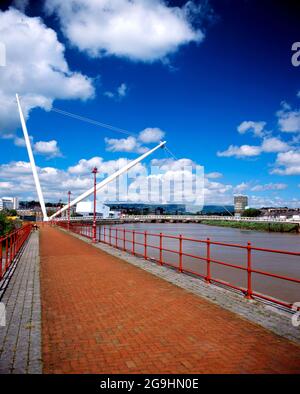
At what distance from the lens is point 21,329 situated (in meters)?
5.24

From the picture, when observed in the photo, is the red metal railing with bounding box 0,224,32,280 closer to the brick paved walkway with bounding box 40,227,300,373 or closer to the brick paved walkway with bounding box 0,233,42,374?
the brick paved walkway with bounding box 0,233,42,374

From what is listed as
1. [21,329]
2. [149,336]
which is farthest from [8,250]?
[149,336]

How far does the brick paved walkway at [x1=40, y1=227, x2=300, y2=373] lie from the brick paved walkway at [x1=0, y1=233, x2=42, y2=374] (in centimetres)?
14

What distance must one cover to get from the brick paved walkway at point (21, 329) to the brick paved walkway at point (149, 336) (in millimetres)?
144

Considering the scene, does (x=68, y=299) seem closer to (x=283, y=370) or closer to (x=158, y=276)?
(x=158, y=276)

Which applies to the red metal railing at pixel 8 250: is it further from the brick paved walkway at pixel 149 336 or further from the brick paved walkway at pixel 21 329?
the brick paved walkway at pixel 149 336

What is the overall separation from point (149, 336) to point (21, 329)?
6.12ft

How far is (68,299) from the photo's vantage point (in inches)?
281

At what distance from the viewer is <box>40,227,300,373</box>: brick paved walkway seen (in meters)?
4.00

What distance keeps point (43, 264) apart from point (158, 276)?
448 cm

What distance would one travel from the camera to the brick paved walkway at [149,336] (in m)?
4.00

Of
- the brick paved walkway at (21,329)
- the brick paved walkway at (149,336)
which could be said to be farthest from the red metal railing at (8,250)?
the brick paved walkway at (149,336)

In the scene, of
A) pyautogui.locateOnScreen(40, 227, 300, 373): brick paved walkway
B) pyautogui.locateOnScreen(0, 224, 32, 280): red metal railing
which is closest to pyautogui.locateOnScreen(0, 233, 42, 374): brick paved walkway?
pyautogui.locateOnScreen(40, 227, 300, 373): brick paved walkway

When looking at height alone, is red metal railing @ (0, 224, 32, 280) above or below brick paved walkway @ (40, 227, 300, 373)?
above
